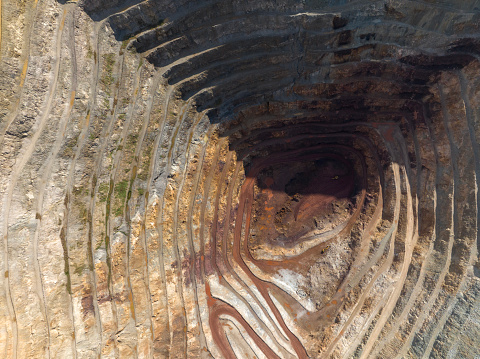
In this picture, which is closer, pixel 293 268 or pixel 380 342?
pixel 380 342

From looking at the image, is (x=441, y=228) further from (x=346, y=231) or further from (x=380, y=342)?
(x=380, y=342)

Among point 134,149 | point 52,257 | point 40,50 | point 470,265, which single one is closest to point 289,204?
point 470,265

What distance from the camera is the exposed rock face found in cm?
1265

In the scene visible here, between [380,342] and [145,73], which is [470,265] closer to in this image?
[380,342]

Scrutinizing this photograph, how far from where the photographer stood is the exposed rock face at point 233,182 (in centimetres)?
1265

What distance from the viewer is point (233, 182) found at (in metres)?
19.7

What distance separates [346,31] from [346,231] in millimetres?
16502

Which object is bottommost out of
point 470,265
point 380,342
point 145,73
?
point 380,342

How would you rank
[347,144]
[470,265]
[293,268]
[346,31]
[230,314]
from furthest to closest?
[347,144], [293,268], [230,314], [346,31], [470,265]

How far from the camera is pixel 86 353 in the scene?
12.9 metres

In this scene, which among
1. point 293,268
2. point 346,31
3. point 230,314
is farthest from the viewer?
point 293,268

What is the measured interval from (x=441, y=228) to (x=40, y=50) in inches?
1189

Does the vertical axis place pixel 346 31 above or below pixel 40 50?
above

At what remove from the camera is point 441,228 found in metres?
15.6
